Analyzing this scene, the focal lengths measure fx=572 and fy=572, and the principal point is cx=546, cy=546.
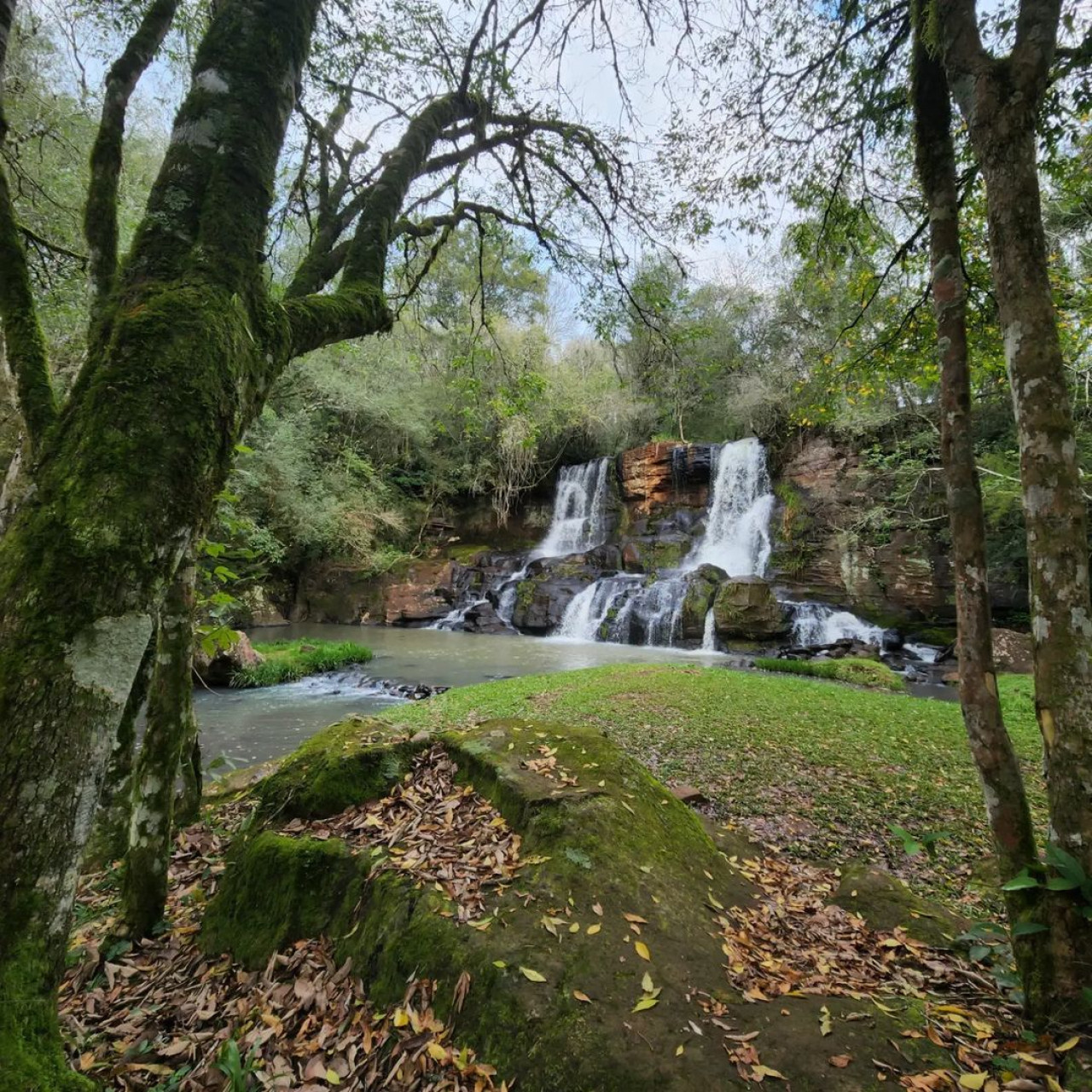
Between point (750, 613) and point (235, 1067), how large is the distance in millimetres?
15448

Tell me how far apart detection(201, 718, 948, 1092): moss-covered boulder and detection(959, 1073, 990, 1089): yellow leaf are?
0.17 m

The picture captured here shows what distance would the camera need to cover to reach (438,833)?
2.84 meters

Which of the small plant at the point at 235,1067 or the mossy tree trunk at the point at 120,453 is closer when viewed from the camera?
the mossy tree trunk at the point at 120,453

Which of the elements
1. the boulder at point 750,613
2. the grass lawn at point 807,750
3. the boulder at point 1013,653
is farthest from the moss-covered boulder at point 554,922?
the boulder at point 750,613

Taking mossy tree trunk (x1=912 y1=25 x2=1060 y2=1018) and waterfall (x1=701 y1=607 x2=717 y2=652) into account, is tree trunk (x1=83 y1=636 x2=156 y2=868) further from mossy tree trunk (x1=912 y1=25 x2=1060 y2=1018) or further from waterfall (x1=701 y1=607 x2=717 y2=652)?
waterfall (x1=701 y1=607 x2=717 y2=652)

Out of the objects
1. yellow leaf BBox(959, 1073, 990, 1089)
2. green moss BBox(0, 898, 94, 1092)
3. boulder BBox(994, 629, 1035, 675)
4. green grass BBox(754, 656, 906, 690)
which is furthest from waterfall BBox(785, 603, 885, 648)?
green moss BBox(0, 898, 94, 1092)

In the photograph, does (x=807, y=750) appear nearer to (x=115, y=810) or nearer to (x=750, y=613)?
(x=115, y=810)

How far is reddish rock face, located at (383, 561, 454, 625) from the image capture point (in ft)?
71.6

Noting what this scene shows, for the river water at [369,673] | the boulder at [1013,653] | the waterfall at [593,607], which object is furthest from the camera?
the waterfall at [593,607]

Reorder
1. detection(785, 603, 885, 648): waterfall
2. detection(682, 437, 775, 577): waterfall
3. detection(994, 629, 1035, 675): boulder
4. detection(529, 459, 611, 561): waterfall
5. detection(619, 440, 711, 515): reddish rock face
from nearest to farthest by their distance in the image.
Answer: detection(994, 629, 1035, 675): boulder, detection(785, 603, 885, 648): waterfall, detection(682, 437, 775, 577): waterfall, detection(619, 440, 711, 515): reddish rock face, detection(529, 459, 611, 561): waterfall

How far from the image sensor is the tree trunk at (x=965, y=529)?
2225 mm

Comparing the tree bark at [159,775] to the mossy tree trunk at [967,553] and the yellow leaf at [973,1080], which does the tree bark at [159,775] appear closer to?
the yellow leaf at [973,1080]

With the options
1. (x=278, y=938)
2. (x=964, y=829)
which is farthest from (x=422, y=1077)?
(x=964, y=829)

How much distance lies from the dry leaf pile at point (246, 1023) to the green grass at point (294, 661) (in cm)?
983
